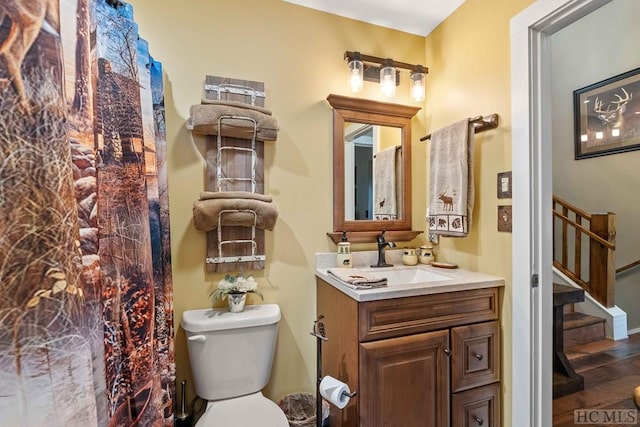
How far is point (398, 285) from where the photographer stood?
52.7 inches

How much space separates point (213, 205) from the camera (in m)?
1.43

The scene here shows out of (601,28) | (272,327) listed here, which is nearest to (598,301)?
(601,28)

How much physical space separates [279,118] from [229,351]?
1250 millimetres

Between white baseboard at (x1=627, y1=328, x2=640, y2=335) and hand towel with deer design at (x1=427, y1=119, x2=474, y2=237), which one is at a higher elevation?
hand towel with deer design at (x1=427, y1=119, x2=474, y2=237)

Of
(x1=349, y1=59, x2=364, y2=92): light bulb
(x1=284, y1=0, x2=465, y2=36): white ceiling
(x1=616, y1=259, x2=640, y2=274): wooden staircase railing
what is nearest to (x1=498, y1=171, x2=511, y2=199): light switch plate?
(x1=349, y1=59, x2=364, y2=92): light bulb

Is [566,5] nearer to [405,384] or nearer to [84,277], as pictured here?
[405,384]

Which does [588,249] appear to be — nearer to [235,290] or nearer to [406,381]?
[406,381]

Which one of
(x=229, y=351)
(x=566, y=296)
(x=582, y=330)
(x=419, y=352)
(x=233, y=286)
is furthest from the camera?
(x=582, y=330)

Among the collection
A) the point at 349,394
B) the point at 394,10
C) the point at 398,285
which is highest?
the point at 394,10

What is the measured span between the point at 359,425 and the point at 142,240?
3.55ft

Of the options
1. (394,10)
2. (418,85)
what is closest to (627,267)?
(418,85)

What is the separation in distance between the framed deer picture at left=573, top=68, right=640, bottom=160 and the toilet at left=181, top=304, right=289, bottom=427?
12.1ft

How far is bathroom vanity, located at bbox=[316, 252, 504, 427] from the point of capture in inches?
47.4

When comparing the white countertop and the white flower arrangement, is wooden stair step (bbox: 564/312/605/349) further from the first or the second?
the white flower arrangement
